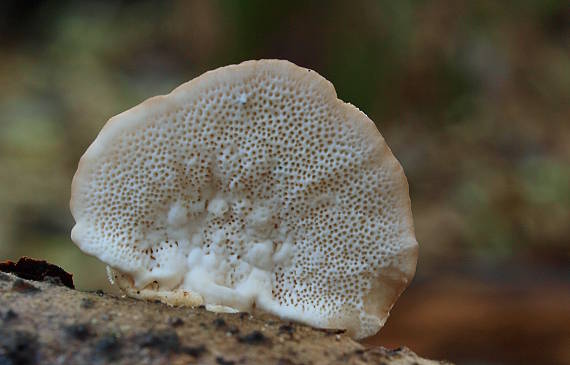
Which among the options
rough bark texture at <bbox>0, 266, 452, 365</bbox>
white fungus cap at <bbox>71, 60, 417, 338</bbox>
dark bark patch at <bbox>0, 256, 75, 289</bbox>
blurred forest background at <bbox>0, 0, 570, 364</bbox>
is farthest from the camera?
blurred forest background at <bbox>0, 0, 570, 364</bbox>

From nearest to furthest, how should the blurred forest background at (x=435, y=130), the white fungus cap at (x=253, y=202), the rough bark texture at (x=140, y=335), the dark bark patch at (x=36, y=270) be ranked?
the rough bark texture at (x=140, y=335)
the white fungus cap at (x=253, y=202)
the dark bark patch at (x=36, y=270)
the blurred forest background at (x=435, y=130)

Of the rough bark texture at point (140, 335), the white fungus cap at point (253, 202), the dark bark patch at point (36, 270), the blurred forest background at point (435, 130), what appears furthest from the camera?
the blurred forest background at point (435, 130)

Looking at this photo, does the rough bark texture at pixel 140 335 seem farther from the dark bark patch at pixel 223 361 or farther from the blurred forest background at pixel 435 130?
the blurred forest background at pixel 435 130

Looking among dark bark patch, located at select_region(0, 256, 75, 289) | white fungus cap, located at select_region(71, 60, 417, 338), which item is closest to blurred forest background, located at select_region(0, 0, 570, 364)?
dark bark patch, located at select_region(0, 256, 75, 289)

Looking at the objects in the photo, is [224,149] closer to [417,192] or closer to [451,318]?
[451,318]

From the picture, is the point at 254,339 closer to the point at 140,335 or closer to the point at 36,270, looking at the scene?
the point at 140,335

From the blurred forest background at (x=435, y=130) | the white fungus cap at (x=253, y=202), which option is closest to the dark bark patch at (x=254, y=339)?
the white fungus cap at (x=253, y=202)

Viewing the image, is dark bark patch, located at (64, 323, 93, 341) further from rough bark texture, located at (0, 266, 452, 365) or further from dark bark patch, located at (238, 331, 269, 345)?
dark bark patch, located at (238, 331, 269, 345)
